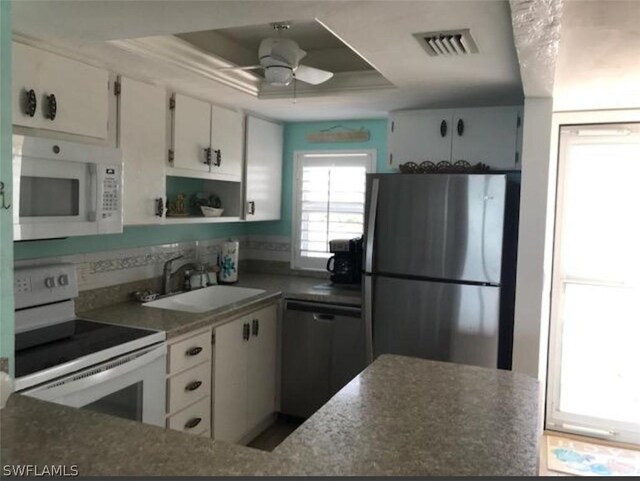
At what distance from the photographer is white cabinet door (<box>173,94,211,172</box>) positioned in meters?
2.96

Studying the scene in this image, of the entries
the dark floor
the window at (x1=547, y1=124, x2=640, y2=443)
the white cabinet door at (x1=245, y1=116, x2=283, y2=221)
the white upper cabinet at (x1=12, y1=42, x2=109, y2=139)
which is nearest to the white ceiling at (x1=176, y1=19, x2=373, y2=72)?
the white upper cabinet at (x1=12, y1=42, x2=109, y2=139)

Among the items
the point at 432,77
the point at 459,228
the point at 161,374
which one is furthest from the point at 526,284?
the point at 161,374

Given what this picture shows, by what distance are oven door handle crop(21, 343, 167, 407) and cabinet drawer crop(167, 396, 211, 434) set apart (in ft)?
1.27

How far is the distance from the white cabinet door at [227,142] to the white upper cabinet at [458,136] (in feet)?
3.30

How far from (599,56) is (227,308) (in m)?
2.12

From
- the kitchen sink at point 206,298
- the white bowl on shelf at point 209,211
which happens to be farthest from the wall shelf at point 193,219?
the kitchen sink at point 206,298

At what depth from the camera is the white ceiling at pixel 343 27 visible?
1681mm

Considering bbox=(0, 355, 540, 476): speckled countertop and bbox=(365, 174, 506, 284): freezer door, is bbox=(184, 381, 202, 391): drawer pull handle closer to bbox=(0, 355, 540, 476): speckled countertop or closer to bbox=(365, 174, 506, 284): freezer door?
bbox=(365, 174, 506, 284): freezer door

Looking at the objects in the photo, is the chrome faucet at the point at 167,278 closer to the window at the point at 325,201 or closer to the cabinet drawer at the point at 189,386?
the cabinet drawer at the point at 189,386

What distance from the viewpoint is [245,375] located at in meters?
3.14

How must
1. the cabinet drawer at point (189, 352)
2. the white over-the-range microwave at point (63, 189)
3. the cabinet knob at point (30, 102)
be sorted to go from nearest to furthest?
the white over-the-range microwave at point (63, 189), the cabinet knob at point (30, 102), the cabinet drawer at point (189, 352)

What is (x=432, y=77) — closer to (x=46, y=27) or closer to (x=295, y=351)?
(x=46, y=27)

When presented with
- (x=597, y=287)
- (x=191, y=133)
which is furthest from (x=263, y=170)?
(x=597, y=287)

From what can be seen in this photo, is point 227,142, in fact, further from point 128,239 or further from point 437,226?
point 437,226
